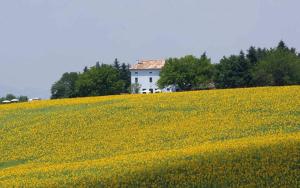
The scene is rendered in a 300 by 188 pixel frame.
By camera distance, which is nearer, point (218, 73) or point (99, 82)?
point (218, 73)

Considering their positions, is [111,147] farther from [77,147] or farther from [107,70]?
[107,70]

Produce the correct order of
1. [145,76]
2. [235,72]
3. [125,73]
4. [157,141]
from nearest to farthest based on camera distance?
[157,141] → [235,72] → [125,73] → [145,76]

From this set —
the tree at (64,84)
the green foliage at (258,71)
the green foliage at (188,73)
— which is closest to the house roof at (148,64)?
the tree at (64,84)

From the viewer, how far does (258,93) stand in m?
44.3

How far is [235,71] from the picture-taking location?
104375 mm

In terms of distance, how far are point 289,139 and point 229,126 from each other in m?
8.48

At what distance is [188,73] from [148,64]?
48381 mm

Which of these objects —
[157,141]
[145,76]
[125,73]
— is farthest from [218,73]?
[157,141]

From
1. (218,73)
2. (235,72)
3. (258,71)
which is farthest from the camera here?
(218,73)

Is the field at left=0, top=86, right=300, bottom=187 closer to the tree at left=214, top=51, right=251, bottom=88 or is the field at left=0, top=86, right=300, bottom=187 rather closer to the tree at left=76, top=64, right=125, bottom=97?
the tree at left=214, top=51, right=251, bottom=88

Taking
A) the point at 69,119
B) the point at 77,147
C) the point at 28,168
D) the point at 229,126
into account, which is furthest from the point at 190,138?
the point at 69,119

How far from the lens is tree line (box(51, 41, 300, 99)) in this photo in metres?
102

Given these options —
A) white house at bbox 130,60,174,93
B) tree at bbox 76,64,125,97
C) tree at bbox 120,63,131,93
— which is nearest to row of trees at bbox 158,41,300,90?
tree at bbox 76,64,125,97

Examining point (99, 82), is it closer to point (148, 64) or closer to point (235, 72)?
point (235, 72)
